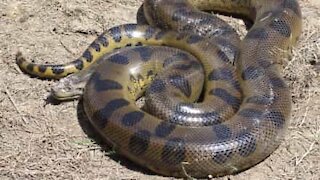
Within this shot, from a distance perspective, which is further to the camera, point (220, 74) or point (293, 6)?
point (293, 6)

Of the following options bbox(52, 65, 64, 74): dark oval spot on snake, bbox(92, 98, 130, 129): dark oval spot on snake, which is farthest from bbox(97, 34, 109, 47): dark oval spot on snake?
bbox(92, 98, 130, 129): dark oval spot on snake

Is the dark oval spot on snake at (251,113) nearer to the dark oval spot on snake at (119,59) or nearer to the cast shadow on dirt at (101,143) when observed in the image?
the cast shadow on dirt at (101,143)

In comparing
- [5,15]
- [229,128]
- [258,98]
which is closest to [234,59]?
[258,98]

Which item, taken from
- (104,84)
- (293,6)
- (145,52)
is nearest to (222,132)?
(104,84)

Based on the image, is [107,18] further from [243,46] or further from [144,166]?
[144,166]

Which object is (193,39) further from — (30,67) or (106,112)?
(30,67)

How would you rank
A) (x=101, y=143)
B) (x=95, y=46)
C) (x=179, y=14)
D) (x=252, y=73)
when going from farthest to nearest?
(x=179, y=14), (x=95, y=46), (x=252, y=73), (x=101, y=143)
